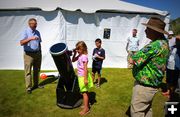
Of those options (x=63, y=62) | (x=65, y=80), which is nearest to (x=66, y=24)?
(x=65, y=80)

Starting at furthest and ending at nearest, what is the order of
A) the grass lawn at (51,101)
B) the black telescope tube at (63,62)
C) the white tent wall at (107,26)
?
1. the white tent wall at (107,26)
2. the grass lawn at (51,101)
3. the black telescope tube at (63,62)

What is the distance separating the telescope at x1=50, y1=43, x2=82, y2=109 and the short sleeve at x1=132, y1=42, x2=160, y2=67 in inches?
80.0

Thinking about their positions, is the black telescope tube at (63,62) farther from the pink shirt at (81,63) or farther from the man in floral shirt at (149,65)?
the man in floral shirt at (149,65)

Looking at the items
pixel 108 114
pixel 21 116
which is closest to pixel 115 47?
pixel 108 114

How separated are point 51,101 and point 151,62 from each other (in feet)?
11.1

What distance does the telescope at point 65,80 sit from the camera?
5043 millimetres

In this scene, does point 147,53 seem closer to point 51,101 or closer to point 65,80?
point 65,80

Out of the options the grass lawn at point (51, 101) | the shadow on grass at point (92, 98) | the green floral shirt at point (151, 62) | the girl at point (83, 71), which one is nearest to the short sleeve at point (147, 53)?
the green floral shirt at point (151, 62)

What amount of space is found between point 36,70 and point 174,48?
398cm

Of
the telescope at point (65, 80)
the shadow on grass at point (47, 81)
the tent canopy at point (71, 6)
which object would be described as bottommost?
the shadow on grass at point (47, 81)

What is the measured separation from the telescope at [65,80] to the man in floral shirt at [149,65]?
1.92 metres

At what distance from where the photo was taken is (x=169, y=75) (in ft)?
20.2

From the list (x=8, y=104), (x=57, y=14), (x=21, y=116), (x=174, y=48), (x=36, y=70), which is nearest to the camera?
(x=21, y=116)

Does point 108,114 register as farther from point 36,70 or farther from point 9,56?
point 9,56
